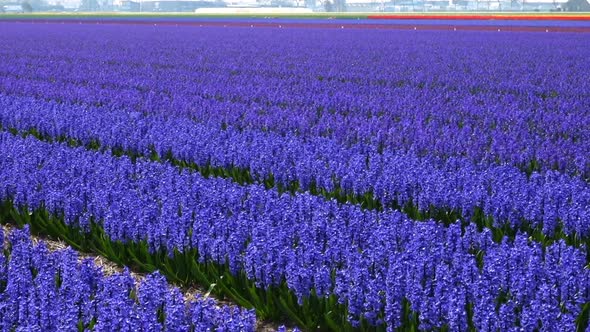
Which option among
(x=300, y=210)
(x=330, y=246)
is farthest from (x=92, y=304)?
(x=300, y=210)

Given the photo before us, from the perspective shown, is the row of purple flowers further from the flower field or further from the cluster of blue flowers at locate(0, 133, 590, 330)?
the cluster of blue flowers at locate(0, 133, 590, 330)

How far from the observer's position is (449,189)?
720cm

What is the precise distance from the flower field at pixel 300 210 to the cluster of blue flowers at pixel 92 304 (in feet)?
0.05

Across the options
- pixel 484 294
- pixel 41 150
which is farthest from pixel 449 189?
pixel 41 150

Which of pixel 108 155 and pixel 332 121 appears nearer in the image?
pixel 108 155

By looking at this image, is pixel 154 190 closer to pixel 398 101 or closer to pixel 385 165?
pixel 385 165

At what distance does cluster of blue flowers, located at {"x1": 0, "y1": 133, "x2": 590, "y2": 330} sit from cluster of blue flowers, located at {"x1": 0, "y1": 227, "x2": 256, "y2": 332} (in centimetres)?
75

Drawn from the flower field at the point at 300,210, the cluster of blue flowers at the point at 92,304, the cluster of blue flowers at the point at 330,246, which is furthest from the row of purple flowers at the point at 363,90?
the cluster of blue flowers at the point at 92,304

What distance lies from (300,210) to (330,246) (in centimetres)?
95

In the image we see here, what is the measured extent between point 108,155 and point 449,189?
371cm

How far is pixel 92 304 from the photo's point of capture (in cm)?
470

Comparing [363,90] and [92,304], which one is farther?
[363,90]

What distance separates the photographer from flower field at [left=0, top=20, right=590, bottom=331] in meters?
4.76

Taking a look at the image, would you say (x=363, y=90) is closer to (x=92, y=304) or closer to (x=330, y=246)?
(x=330, y=246)
